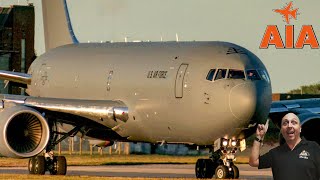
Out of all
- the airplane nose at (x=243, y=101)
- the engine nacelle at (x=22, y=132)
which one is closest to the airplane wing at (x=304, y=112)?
the airplane nose at (x=243, y=101)

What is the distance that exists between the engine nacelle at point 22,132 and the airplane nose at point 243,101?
6.37m

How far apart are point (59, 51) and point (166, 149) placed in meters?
13.2

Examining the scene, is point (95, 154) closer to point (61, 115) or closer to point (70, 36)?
point (70, 36)

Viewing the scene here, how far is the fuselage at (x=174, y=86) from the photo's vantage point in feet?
100.0

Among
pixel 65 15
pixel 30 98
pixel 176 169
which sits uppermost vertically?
pixel 65 15

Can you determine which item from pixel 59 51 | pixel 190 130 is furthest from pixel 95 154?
pixel 190 130

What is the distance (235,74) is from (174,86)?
2.31 meters

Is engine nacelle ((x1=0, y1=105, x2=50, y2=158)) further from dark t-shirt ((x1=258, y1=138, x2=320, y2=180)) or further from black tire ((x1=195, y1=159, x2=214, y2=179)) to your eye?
dark t-shirt ((x1=258, y1=138, x2=320, y2=180))

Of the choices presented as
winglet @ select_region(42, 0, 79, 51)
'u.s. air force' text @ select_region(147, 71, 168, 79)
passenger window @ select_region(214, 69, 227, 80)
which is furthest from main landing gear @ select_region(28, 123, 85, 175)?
winglet @ select_region(42, 0, 79, 51)

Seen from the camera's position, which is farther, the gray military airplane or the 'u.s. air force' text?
the 'u.s. air force' text

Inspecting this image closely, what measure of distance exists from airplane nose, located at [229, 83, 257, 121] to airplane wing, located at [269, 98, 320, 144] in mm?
8036

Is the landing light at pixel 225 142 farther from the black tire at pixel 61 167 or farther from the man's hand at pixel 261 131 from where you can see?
the man's hand at pixel 261 131

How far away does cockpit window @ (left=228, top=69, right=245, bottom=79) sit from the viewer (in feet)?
100

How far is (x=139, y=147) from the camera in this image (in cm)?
5353
